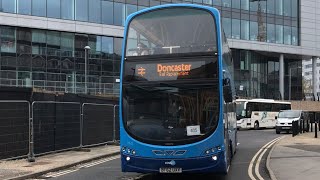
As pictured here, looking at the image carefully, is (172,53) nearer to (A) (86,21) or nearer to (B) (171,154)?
(B) (171,154)

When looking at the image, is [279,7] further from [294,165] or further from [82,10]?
[294,165]

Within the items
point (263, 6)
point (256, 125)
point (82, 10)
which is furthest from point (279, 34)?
point (82, 10)

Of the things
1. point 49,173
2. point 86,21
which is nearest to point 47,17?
point 86,21

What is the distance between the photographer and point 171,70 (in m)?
11.0

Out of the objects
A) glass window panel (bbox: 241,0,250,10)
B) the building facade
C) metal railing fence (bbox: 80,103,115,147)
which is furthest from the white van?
glass window panel (bbox: 241,0,250,10)

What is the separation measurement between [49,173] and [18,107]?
3.51 m

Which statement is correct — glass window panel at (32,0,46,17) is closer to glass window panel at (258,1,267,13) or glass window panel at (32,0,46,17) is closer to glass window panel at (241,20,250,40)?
glass window panel at (241,20,250,40)

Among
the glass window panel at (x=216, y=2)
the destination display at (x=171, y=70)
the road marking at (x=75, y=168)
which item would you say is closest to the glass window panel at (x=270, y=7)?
the glass window panel at (x=216, y=2)

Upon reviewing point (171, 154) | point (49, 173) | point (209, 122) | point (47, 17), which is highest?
point (47, 17)

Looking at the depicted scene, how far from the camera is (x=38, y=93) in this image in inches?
719

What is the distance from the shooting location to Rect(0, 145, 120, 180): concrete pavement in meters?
13.3

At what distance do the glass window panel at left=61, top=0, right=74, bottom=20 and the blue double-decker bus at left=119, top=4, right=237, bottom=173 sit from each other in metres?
39.1

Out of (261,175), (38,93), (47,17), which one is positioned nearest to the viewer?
(261,175)

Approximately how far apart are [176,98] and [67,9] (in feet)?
132
